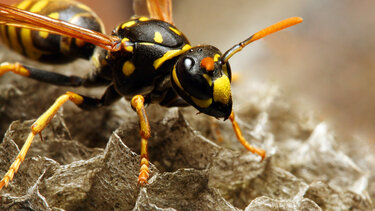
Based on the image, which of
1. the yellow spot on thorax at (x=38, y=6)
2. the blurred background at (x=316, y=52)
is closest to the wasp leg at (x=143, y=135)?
the yellow spot on thorax at (x=38, y=6)

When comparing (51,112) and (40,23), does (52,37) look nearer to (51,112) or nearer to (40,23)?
(40,23)

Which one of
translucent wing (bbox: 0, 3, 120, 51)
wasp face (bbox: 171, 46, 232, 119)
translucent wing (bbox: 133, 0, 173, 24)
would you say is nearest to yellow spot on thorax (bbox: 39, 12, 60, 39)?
translucent wing (bbox: 0, 3, 120, 51)

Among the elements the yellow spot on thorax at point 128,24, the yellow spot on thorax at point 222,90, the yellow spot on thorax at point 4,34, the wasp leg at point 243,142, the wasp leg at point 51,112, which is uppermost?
the yellow spot on thorax at point 128,24

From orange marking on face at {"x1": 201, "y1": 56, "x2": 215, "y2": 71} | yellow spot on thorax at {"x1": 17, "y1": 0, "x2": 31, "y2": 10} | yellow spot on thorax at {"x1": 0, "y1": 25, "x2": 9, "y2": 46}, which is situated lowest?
yellow spot on thorax at {"x1": 0, "y1": 25, "x2": 9, "y2": 46}

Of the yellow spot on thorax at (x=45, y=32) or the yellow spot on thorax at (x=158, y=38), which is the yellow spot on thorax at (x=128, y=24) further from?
the yellow spot on thorax at (x=45, y=32)

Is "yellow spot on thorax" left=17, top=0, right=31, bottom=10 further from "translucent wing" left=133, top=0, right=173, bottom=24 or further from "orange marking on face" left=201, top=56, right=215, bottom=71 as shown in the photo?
"orange marking on face" left=201, top=56, right=215, bottom=71

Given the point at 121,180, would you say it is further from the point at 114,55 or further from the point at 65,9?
the point at 65,9

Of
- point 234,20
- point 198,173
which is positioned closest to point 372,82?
point 234,20

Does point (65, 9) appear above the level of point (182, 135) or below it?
above
